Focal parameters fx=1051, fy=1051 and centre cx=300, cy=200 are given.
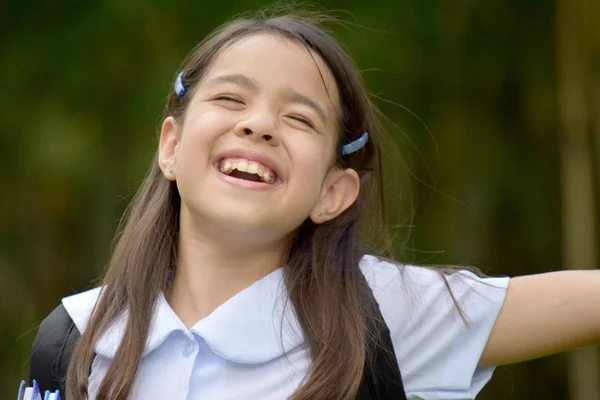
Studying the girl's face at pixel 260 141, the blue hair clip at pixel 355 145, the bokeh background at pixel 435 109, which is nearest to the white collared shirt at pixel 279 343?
the girl's face at pixel 260 141

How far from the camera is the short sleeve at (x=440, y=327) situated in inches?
62.1

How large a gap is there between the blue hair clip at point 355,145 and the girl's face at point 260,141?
0.16 ft

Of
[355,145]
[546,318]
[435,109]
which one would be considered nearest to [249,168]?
[355,145]

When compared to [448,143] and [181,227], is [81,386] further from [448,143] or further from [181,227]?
[448,143]

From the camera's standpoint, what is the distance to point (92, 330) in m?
1.63

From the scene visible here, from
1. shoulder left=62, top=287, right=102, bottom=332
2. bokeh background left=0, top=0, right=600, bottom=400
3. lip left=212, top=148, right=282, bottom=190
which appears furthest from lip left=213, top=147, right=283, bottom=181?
bokeh background left=0, top=0, right=600, bottom=400

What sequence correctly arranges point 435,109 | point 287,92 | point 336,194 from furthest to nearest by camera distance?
point 435,109 < point 336,194 < point 287,92

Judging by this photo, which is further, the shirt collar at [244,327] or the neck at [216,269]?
the neck at [216,269]

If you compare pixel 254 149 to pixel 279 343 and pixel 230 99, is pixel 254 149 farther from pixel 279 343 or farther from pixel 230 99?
pixel 279 343

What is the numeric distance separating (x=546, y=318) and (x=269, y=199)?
0.45m

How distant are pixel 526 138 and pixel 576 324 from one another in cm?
251

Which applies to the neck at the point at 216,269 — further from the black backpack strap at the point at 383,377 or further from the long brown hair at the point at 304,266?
the black backpack strap at the point at 383,377

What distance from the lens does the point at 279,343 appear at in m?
1.57

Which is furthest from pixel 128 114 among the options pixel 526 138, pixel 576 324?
pixel 576 324
